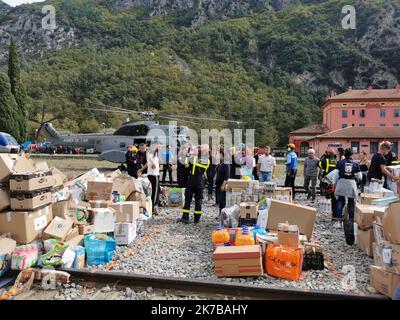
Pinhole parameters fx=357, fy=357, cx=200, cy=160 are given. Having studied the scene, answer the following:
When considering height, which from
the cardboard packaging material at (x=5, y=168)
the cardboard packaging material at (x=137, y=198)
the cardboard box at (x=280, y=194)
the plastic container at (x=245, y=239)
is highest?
the cardboard packaging material at (x=5, y=168)

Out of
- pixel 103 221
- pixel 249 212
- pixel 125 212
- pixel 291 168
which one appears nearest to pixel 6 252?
pixel 103 221

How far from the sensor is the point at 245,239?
509 centimetres

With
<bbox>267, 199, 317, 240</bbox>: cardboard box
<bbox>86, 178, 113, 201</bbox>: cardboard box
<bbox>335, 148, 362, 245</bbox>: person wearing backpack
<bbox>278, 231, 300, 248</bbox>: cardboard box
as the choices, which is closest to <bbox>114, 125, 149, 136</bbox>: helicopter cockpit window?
<bbox>86, 178, 113, 201</bbox>: cardboard box

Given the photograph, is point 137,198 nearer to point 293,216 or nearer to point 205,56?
point 293,216

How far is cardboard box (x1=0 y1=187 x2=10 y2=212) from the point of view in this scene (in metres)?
5.09

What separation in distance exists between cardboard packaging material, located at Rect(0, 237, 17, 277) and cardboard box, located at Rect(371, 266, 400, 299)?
4.49 m

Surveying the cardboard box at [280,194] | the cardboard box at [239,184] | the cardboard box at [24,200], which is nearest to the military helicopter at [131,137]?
the cardboard box at [239,184]

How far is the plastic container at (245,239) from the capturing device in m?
5.05

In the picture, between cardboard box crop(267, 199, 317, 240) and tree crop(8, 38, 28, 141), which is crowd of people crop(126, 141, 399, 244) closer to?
cardboard box crop(267, 199, 317, 240)

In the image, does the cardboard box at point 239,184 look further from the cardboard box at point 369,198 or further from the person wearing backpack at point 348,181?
the cardboard box at point 369,198

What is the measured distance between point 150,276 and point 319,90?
10630 centimetres

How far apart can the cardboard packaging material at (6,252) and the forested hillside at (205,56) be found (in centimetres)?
6183

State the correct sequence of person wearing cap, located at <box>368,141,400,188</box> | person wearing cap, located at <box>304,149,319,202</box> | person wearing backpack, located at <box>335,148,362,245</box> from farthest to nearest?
person wearing cap, located at <box>304,149,319,202</box> < person wearing cap, located at <box>368,141,400,188</box> < person wearing backpack, located at <box>335,148,362,245</box>
